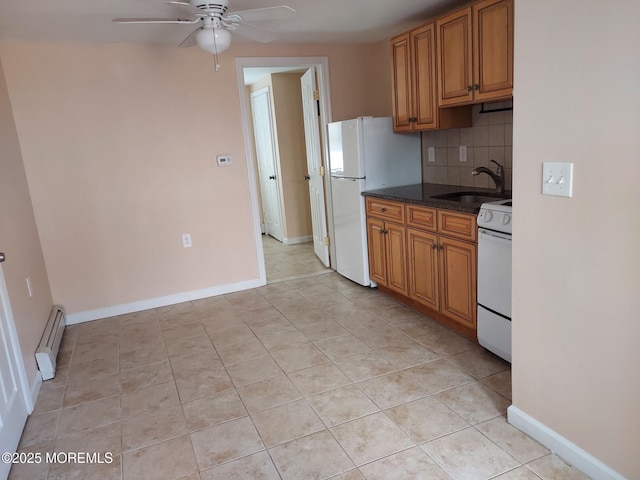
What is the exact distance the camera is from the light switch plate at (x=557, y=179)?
162 centimetres

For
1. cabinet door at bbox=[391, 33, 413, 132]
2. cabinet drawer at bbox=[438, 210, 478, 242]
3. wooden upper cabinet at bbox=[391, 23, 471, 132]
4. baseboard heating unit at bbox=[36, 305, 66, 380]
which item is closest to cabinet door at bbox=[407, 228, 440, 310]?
cabinet drawer at bbox=[438, 210, 478, 242]

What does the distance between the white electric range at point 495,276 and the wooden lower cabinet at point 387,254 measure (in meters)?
0.88

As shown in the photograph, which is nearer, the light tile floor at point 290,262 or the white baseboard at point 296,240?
the light tile floor at point 290,262

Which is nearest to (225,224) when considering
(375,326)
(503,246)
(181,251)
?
(181,251)

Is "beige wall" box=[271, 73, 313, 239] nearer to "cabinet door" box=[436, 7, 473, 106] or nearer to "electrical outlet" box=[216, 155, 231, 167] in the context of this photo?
"electrical outlet" box=[216, 155, 231, 167]

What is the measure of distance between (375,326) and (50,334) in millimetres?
2258

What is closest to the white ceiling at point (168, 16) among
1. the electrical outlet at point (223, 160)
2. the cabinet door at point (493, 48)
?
the cabinet door at point (493, 48)

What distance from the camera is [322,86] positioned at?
14.3 feet

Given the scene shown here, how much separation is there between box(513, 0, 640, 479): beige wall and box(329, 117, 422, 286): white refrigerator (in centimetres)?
200

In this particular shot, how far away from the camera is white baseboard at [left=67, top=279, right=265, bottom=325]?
3824 millimetres

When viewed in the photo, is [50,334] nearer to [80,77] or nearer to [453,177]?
[80,77]

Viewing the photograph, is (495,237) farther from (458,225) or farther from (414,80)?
(414,80)

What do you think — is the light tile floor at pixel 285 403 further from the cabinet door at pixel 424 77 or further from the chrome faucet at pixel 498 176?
the cabinet door at pixel 424 77

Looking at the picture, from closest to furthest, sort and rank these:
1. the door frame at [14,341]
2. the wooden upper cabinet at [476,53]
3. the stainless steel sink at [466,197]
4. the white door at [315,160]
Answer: the door frame at [14,341] → the wooden upper cabinet at [476,53] → the stainless steel sink at [466,197] → the white door at [315,160]
